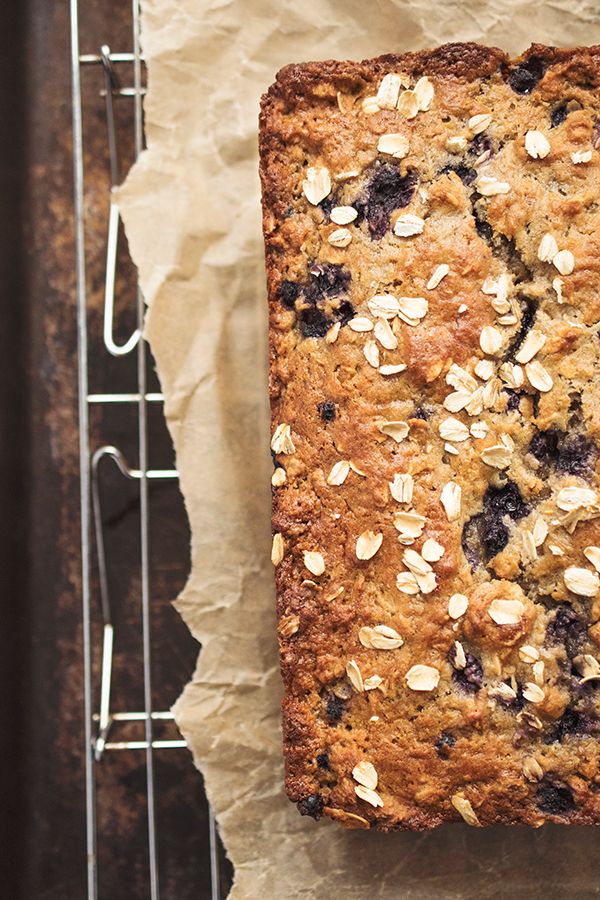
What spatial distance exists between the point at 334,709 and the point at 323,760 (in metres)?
0.10

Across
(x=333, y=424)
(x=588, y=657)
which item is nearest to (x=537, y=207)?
(x=333, y=424)

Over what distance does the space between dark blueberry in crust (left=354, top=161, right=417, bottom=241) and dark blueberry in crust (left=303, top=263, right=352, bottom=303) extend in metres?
0.10

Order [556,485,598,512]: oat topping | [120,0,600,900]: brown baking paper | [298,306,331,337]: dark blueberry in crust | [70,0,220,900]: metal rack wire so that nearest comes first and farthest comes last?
1. [556,485,598,512]: oat topping
2. [298,306,331,337]: dark blueberry in crust
3. [120,0,600,900]: brown baking paper
4. [70,0,220,900]: metal rack wire

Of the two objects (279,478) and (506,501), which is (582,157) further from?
(279,478)

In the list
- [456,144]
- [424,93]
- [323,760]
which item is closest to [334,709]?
[323,760]

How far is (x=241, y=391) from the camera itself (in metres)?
2.22

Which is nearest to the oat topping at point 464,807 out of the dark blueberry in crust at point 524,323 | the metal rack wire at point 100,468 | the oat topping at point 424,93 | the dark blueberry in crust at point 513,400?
the metal rack wire at point 100,468

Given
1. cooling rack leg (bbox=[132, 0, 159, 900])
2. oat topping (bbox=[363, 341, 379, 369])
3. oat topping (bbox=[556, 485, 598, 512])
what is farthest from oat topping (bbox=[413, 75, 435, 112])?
oat topping (bbox=[556, 485, 598, 512])

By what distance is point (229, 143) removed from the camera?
220 cm

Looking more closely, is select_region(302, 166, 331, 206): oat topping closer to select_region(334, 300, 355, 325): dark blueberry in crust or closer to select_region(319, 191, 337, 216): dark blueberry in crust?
select_region(319, 191, 337, 216): dark blueberry in crust

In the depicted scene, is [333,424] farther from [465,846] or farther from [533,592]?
[465,846]

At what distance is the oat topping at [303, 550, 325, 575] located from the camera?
1863 millimetres

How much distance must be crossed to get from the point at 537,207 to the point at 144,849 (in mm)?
1827

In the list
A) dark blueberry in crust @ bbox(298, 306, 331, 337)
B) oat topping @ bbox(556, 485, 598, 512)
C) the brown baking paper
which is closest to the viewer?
oat topping @ bbox(556, 485, 598, 512)
